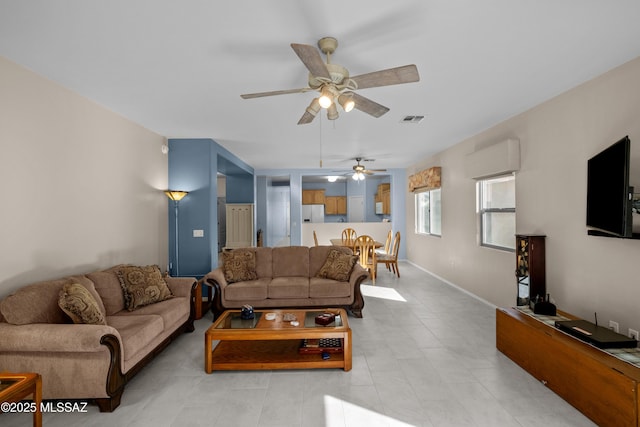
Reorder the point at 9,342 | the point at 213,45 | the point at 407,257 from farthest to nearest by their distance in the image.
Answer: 1. the point at 407,257
2. the point at 213,45
3. the point at 9,342

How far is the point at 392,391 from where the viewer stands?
2.43 metres

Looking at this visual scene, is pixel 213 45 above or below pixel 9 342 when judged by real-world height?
above

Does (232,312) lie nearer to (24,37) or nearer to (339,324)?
(339,324)

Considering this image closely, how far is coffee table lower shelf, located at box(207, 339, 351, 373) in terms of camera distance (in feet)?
8.99

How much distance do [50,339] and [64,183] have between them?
1554 mm

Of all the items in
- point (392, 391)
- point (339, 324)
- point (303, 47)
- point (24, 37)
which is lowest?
point (392, 391)

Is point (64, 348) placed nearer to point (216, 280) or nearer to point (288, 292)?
point (216, 280)

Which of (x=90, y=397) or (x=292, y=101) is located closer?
(x=90, y=397)

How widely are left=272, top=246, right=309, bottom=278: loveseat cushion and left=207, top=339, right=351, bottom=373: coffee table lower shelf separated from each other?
1.54 m

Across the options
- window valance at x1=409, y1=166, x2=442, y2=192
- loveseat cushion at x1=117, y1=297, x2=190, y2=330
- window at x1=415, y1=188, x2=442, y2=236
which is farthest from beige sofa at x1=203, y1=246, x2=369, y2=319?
window at x1=415, y1=188, x2=442, y2=236

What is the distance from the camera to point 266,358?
2842 mm

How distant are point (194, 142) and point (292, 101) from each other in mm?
2267

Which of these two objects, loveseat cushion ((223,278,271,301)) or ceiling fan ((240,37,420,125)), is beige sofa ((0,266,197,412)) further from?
ceiling fan ((240,37,420,125))

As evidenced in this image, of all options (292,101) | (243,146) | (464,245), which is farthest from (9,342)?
(464,245)
